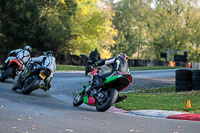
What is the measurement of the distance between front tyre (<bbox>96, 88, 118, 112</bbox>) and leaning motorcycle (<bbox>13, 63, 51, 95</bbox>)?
10.1ft

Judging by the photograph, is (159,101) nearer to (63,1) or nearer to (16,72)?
(16,72)

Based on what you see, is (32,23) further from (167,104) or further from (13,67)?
(167,104)

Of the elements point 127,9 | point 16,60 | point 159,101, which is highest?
point 127,9

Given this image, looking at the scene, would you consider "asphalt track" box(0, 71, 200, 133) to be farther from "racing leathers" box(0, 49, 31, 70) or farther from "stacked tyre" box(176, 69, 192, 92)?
"stacked tyre" box(176, 69, 192, 92)

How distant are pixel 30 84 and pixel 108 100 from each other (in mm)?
3653

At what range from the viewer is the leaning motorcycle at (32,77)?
12.7 m

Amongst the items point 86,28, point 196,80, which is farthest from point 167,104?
point 86,28

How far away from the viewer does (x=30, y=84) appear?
41.8 ft

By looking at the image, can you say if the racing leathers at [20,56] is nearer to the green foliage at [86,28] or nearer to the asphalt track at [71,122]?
the asphalt track at [71,122]

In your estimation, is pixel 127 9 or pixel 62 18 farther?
pixel 127 9

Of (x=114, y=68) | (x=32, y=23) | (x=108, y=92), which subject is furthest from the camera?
(x=32, y=23)

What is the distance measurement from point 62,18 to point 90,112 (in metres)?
37.0

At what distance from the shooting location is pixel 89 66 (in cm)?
2422

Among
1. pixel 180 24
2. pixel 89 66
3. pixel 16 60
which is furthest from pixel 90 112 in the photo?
pixel 180 24
